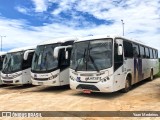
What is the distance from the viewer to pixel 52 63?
624 inches

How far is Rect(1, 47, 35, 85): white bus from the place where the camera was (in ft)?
60.8

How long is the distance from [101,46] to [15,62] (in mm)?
7860

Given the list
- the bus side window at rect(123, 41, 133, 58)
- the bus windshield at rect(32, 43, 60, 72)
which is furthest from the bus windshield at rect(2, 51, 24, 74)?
the bus side window at rect(123, 41, 133, 58)

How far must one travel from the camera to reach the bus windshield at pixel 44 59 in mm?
15869

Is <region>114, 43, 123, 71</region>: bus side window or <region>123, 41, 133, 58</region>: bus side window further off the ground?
<region>123, 41, 133, 58</region>: bus side window

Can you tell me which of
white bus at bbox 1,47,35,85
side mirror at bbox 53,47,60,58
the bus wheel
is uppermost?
side mirror at bbox 53,47,60,58

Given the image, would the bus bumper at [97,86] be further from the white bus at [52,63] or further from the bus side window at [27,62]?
the bus side window at [27,62]

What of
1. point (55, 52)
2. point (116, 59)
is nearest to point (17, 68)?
point (55, 52)

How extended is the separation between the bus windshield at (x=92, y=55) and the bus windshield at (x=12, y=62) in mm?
5959

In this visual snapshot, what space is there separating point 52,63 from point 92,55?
132 inches

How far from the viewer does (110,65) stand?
12828 mm

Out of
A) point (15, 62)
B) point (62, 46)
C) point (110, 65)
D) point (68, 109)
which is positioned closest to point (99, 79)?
point (110, 65)

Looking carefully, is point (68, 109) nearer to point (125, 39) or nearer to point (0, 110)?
point (0, 110)

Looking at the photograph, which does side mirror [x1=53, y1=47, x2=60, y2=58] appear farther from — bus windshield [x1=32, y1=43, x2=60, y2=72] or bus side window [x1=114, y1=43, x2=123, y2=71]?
bus side window [x1=114, y1=43, x2=123, y2=71]
